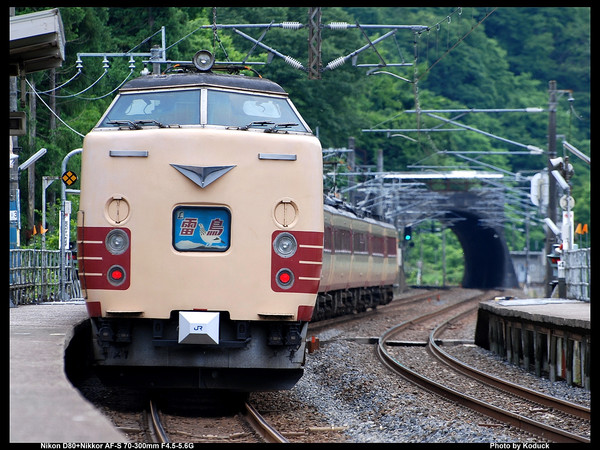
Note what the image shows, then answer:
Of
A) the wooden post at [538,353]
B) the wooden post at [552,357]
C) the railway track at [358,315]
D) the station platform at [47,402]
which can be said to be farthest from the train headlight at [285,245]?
the railway track at [358,315]

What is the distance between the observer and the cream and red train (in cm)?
1031

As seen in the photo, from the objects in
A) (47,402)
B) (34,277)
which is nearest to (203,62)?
(47,402)

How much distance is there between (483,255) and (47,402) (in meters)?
72.3

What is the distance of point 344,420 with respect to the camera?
1159 centimetres

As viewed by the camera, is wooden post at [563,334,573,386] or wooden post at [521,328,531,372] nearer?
wooden post at [563,334,573,386]

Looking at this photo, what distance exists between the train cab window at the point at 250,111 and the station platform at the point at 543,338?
549cm

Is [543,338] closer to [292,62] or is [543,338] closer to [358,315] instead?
[292,62]

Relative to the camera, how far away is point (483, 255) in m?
77.9

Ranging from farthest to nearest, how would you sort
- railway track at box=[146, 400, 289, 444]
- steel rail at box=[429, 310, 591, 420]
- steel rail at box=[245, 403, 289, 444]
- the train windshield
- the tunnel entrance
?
the tunnel entrance < steel rail at box=[429, 310, 591, 420] < the train windshield < steel rail at box=[245, 403, 289, 444] < railway track at box=[146, 400, 289, 444]

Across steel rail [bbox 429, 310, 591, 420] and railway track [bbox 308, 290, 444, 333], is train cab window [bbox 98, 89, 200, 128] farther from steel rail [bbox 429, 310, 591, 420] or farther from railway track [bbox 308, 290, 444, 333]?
railway track [bbox 308, 290, 444, 333]

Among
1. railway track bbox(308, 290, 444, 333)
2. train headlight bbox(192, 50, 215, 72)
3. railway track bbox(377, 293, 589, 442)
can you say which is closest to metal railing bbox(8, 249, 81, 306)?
railway track bbox(308, 290, 444, 333)

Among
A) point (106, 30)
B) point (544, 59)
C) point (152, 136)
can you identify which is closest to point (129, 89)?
point (152, 136)

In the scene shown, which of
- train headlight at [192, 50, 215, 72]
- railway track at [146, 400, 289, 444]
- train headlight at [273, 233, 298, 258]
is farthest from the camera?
train headlight at [192, 50, 215, 72]

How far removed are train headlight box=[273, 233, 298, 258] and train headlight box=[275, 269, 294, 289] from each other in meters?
0.16
